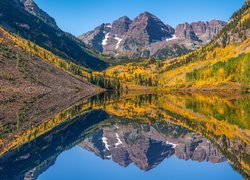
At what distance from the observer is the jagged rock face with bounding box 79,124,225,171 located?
132ft

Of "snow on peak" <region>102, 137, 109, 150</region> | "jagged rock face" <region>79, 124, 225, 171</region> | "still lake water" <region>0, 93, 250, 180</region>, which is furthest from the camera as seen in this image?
"snow on peak" <region>102, 137, 109, 150</region>

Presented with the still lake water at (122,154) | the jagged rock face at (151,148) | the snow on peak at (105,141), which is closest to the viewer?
the still lake water at (122,154)

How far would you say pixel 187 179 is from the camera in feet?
105

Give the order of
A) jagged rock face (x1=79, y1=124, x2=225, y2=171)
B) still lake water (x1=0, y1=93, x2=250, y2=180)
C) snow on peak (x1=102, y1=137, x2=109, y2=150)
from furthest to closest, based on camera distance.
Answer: snow on peak (x1=102, y1=137, x2=109, y2=150)
jagged rock face (x1=79, y1=124, x2=225, y2=171)
still lake water (x1=0, y1=93, x2=250, y2=180)

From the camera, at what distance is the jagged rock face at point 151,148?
40.2 m

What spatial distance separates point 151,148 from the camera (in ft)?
156

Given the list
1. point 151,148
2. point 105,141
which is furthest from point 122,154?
point 105,141

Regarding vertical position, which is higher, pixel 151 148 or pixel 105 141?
pixel 151 148

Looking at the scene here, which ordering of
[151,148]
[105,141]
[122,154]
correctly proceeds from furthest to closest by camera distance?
[105,141]
[151,148]
[122,154]

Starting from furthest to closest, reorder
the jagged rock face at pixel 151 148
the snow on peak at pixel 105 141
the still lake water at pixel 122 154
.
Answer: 1. the snow on peak at pixel 105 141
2. the jagged rock face at pixel 151 148
3. the still lake water at pixel 122 154

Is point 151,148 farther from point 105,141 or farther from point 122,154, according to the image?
point 105,141

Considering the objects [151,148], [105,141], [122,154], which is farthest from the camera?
[105,141]

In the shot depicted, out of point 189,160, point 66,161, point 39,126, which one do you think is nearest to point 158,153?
point 189,160

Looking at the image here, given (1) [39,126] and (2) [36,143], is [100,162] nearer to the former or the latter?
(2) [36,143]
